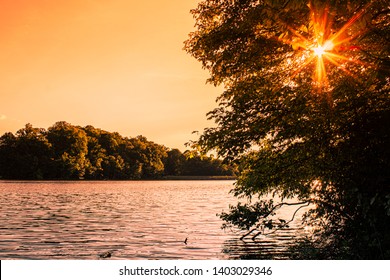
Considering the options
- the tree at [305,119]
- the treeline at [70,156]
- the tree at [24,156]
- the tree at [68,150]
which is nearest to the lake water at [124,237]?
the tree at [305,119]

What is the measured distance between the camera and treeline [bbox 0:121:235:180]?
139000 millimetres

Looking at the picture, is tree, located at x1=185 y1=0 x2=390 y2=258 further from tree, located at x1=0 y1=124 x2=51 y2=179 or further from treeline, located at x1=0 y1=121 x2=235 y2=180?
tree, located at x1=0 y1=124 x2=51 y2=179

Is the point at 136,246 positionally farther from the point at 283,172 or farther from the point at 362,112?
the point at 362,112

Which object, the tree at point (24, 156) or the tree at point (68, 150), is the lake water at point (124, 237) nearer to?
the tree at point (24, 156)

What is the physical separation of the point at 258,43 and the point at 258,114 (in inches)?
113

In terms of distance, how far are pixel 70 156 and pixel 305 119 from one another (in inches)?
5590

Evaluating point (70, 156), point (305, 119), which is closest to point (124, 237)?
point (305, 119)

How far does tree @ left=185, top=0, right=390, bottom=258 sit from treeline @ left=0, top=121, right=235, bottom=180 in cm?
10160

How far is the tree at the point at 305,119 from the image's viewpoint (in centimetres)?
1248

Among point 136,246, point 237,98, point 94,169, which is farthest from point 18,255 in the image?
point 94,169

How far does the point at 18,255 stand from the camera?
19.5m

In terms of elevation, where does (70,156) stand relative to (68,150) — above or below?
below

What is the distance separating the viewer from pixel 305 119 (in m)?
14.4

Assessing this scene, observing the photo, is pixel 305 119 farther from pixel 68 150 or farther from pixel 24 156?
pixel 68 150
